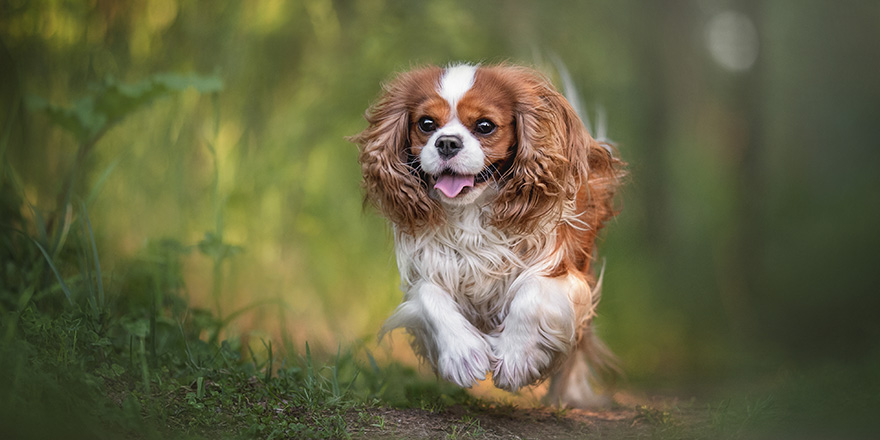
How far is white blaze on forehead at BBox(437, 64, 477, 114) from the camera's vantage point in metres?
3.23

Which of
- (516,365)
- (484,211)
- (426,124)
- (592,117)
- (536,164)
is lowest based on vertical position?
(516,365)

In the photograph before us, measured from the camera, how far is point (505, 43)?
7.16m

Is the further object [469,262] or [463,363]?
[469,262]

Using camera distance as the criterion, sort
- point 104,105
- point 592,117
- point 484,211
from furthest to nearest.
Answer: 1. point 592,117
2. point 104,105
3. point 484,211

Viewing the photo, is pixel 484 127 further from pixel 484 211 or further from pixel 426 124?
pixel 484 211

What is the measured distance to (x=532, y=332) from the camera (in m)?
3.24

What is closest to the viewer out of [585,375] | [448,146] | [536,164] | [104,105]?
[448,146]

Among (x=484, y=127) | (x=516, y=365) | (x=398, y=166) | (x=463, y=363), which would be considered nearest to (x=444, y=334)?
(x=463, y=363)

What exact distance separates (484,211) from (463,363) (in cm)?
72

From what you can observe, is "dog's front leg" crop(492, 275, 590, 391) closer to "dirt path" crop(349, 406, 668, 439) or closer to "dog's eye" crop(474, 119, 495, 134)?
"dirt path" crop(349, 406, 668, 439)

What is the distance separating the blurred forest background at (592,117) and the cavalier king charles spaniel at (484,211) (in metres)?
0.87

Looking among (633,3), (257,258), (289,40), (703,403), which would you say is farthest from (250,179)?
(633,3)

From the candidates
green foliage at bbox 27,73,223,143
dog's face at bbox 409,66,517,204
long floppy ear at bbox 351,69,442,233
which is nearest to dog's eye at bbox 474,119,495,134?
dog's face at bbox 409,66,517,204

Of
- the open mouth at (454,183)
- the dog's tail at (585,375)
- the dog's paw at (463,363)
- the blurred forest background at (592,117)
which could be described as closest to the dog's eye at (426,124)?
the open mouth at (454,183)
